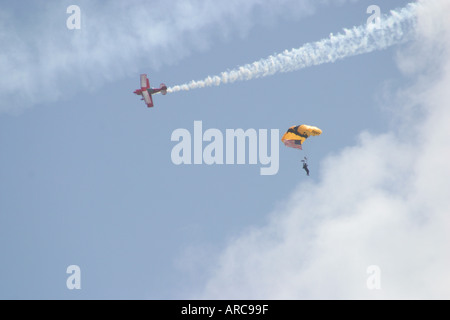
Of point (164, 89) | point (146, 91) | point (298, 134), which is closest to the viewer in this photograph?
point (298, 134)

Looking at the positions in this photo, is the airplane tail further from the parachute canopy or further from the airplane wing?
the parachute canopy

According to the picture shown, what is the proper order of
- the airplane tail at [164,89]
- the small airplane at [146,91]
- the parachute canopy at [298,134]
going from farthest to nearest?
the small airplane at [146,91] → the airplane tail at [164,89] → the parachute canopy at [298,134]

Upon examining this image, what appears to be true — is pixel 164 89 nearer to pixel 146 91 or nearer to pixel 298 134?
pixel 146 91

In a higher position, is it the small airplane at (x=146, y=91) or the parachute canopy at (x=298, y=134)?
the small airplane at (x=146, y=91)

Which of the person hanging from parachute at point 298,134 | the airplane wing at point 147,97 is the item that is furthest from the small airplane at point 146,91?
the person hanging from parachute at point 298,134

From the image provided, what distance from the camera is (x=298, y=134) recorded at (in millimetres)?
74062

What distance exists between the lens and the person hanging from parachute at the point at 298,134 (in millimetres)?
73000

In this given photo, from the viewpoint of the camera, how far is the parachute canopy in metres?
73.0

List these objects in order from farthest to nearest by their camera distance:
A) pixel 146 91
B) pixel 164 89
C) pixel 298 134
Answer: pixel 146 91 → pixel 164 89 → pixel 298 134

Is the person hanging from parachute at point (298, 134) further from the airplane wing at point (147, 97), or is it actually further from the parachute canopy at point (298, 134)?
the airplane wing at point (147, 97)

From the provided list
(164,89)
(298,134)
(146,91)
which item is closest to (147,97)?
(146,91)
